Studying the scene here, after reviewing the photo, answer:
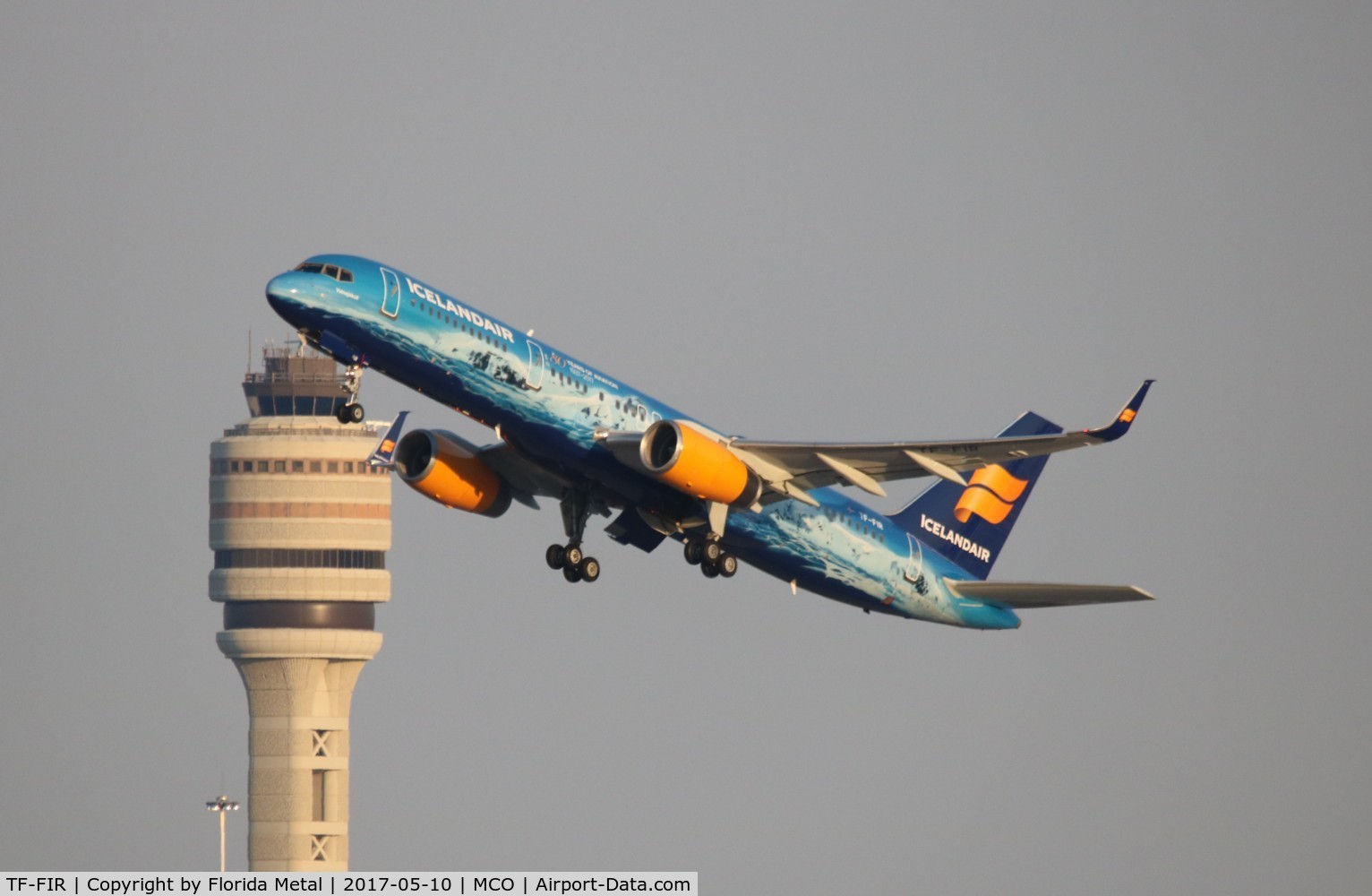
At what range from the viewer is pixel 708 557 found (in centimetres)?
6981

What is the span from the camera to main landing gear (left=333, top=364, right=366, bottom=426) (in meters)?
63.9

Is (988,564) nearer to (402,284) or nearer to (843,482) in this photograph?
(843,482)

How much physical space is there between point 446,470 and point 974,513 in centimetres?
1863

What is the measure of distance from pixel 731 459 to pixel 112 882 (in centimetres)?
2473

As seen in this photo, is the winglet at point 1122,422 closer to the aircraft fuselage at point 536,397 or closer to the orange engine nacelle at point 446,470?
the aircraft fuselage at point 536,397

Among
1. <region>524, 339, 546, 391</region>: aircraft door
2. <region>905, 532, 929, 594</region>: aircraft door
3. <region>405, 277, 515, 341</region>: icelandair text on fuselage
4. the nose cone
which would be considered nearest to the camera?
the nose cone

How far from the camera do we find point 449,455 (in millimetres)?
72062

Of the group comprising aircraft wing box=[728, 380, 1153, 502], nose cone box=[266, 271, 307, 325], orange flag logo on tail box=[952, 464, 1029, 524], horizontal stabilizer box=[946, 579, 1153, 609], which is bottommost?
horizontal stabilizer box=[946, 579, 1153, 609]

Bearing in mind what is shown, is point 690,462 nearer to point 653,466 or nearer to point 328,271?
point 653,466

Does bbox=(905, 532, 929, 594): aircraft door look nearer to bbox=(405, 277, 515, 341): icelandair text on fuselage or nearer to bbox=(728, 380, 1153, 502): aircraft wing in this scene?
bbox=(728, 380, 1153, 502): aircraft wing

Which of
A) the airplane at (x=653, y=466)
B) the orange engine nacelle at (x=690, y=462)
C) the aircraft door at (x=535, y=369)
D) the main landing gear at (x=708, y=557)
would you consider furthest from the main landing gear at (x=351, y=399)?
the main landing gear at (x=708, y=557)

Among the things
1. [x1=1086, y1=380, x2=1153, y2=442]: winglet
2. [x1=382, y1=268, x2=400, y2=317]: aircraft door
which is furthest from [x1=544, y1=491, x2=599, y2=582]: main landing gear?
[x1=1086, y1=380, x2=1153, y2=442]: winglet

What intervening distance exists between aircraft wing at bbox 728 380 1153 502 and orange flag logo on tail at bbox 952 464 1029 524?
Answer: 31.7 ft

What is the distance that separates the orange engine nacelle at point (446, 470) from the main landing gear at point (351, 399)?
6.70 meters
